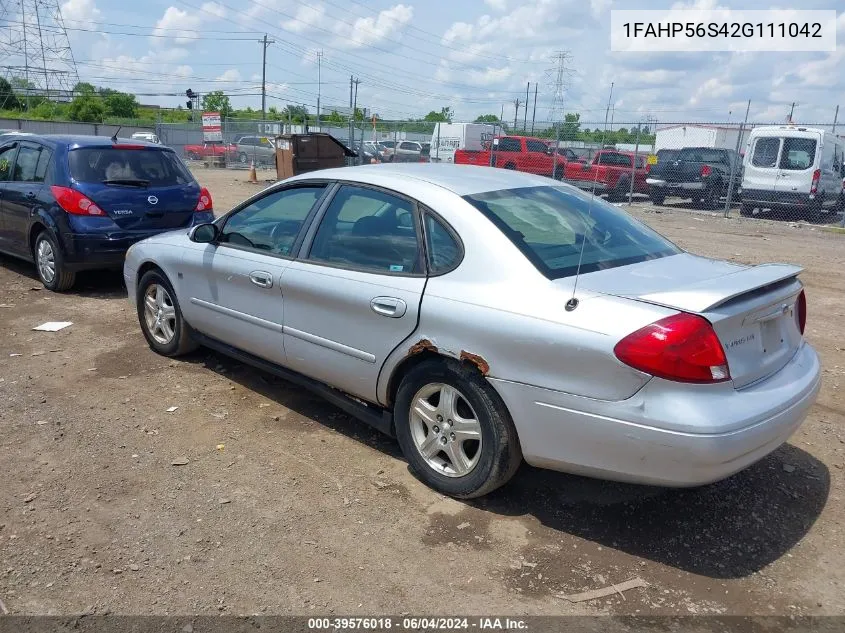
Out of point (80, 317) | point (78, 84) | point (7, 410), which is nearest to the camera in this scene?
point (7, 410)

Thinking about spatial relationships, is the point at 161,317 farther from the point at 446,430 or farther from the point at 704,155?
the point at 704,155

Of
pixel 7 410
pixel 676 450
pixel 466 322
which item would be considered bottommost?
pixel 7 410

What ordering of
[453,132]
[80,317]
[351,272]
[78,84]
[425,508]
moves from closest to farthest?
[425,508]
[351,272]
[80,317]
[453,132]
[78,84]

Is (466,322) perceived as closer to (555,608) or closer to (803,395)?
(555,608)

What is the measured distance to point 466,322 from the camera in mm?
3396

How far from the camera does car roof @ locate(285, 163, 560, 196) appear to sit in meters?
4.01

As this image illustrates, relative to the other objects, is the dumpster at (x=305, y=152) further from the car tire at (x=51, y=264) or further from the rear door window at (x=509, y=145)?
the car tire at (x=51, y=264)

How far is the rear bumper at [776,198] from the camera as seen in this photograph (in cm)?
1727

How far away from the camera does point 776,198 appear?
17.6 m

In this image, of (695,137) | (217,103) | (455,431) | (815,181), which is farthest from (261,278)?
(217,103)

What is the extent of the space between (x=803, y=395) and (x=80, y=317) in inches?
A: 241

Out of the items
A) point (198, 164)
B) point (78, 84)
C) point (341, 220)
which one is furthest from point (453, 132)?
point (78, 84)

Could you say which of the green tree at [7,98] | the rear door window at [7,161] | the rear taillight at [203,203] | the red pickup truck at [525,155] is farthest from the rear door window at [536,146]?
the green tree at [7,98]

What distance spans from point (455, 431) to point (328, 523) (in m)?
0.74
